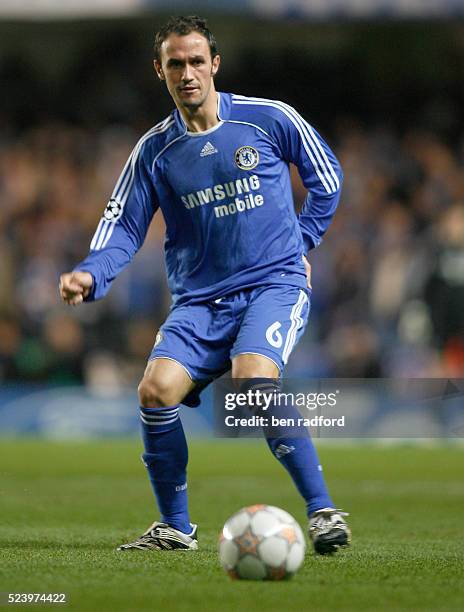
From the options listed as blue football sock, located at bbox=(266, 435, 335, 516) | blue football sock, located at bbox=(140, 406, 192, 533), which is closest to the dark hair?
blue football sock, located at bbox=(140, 406, 192, 533)

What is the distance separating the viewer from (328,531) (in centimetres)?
546

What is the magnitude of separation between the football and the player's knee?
1.08 metres

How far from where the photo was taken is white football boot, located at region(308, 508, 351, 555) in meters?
5.46

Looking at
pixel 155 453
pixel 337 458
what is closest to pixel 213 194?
pixel 155 453

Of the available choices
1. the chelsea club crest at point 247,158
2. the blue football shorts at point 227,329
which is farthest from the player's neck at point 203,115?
the blue football shorts at point 227,329

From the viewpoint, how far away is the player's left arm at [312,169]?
6105mm

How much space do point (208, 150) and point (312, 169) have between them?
21.8 inches

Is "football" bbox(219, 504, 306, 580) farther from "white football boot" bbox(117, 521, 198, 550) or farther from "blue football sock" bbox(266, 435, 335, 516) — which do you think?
"white football boot" bbox(117, 521, 198, 550)

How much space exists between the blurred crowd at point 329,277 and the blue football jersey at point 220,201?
8449 mm

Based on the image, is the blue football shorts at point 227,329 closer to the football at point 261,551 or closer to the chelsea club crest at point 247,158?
the chelsea club crest at point 247,158

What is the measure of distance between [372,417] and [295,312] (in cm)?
789

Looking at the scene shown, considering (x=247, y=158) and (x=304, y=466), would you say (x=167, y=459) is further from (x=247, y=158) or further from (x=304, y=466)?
(x=247, y=158)

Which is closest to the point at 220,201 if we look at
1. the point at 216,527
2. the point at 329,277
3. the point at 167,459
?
the point at 167,459

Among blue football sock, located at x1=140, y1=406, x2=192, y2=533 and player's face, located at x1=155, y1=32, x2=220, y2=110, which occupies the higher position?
player's face, located at x1=155, y1=32, x2=220, y2=110
